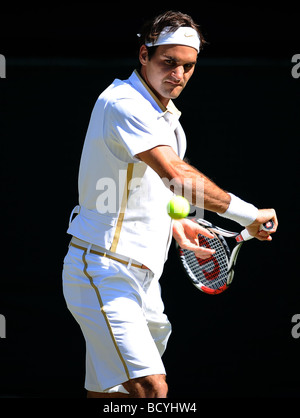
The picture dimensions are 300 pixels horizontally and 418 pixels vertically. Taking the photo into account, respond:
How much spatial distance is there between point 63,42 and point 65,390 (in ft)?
6.38

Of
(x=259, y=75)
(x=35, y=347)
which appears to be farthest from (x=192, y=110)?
(x=35, y=347)

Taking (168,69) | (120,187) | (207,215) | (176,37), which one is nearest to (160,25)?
(176,37)

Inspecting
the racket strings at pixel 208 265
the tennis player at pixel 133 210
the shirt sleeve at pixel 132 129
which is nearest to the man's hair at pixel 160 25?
the tennis player at pixel 133 210

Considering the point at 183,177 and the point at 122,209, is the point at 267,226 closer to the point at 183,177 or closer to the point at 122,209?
the point at 183,177

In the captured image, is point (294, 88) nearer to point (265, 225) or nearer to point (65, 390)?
point (265, 225)

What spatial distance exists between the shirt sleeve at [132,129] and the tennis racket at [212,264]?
73cm

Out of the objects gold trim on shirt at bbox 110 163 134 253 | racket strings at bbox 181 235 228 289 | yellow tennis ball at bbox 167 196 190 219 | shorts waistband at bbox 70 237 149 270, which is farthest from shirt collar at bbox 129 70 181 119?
racket strings at bbox 181 235 228 289

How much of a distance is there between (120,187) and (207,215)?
167 cm

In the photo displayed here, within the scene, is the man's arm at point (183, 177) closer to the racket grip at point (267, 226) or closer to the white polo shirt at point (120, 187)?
the white polo shirt at point (120, 187)

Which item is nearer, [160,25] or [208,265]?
[160,25]

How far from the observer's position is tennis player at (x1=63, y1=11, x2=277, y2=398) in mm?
3199

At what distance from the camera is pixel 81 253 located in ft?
→ 11.1

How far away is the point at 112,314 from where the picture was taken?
3248mm

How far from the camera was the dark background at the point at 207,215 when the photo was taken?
15.9ft
